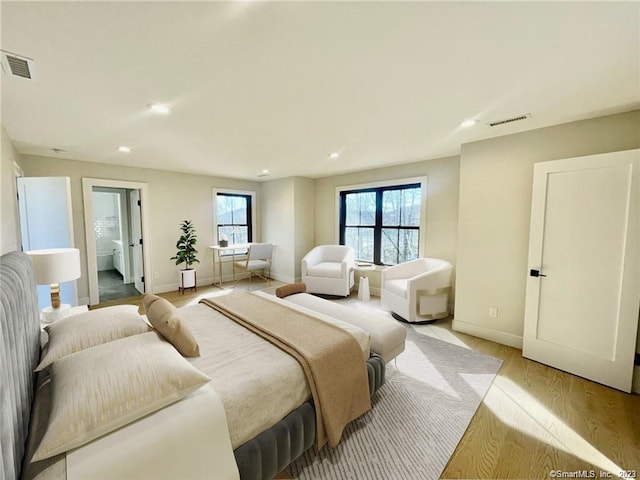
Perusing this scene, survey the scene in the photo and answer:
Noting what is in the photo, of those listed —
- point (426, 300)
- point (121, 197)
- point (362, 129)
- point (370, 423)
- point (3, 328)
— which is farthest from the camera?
point (121, 197)

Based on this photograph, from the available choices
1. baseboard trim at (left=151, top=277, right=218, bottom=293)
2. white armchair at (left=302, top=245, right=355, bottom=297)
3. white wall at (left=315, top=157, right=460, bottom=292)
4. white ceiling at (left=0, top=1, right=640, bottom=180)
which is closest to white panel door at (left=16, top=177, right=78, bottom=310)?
white ceiling at (left=0, top=1, right=640, bottom=180)

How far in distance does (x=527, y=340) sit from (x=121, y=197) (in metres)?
7.32

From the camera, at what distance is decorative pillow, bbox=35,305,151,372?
1356mm

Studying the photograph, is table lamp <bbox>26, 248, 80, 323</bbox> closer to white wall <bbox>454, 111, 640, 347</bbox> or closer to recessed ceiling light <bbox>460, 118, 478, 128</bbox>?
recessed ceiling light <bbox>460, 118, 478, 128</bbox>

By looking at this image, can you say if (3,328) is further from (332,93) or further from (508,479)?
(508,479)

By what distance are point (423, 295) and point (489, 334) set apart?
82cm

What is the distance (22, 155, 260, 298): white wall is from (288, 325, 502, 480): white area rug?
447cm

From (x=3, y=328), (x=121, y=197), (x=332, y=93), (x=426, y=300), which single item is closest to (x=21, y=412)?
(x=3, y=328)

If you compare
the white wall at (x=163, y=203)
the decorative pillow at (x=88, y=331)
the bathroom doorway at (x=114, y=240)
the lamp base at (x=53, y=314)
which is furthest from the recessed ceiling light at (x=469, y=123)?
the bathroom doorway at (x=114, y=240)

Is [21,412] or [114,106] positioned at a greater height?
[114,106]

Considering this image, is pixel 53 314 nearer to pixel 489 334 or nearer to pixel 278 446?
pixel 278 446

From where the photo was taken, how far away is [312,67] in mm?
1595

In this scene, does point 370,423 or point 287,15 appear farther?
point 370,423

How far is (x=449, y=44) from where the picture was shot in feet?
4.53
